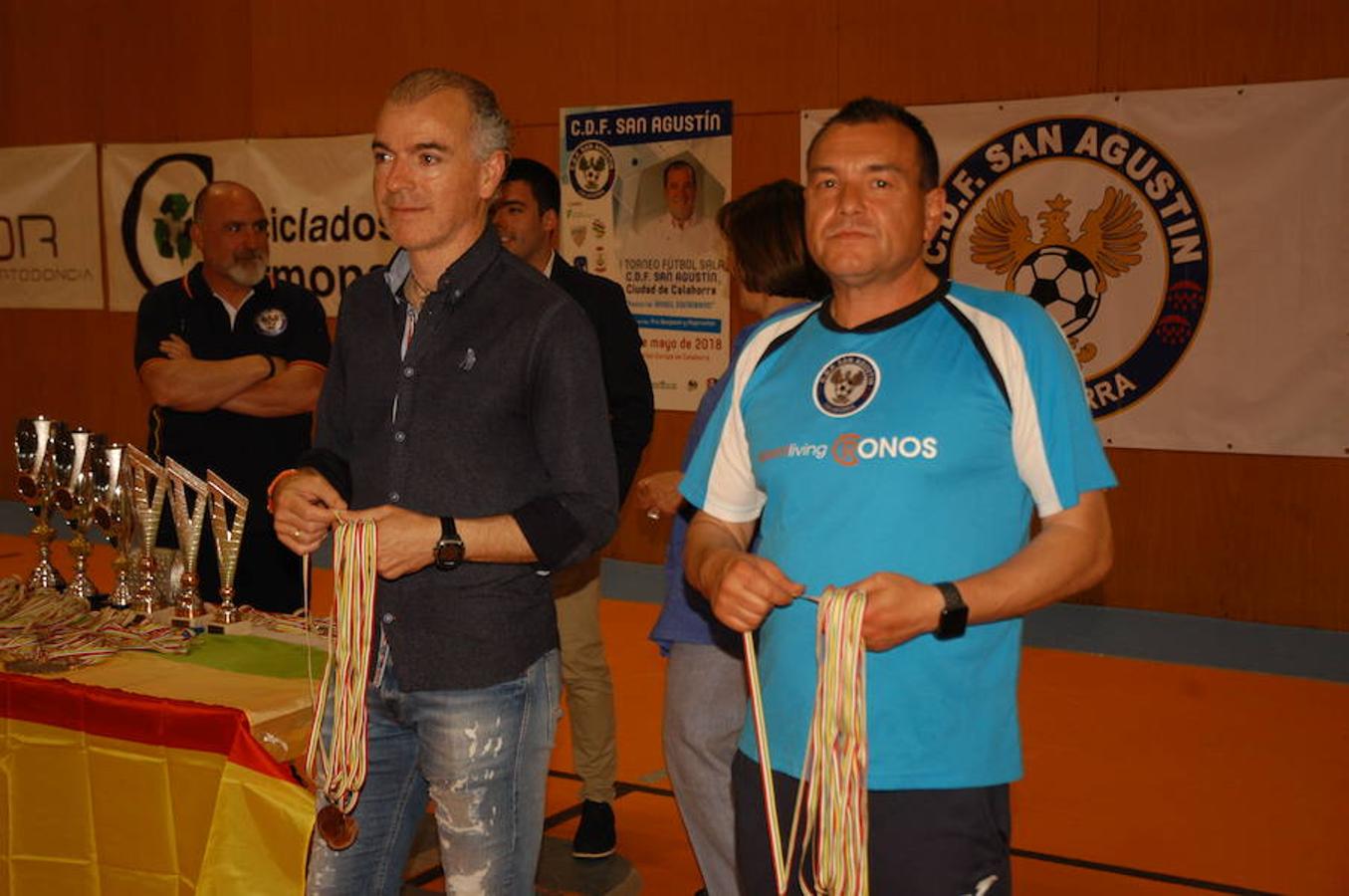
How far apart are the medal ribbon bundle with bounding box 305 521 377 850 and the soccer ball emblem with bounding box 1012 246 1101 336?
5.51m

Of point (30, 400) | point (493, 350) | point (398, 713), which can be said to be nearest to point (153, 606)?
point (398, 713)

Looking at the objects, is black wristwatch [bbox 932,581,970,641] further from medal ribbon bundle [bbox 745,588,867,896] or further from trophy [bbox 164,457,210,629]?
trophy [bbox 164,457,210,629]

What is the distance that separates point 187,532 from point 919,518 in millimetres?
2074

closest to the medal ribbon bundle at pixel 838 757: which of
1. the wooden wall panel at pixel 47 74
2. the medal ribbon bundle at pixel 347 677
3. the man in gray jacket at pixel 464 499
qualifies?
the man in gray jacket at pixel 464 499

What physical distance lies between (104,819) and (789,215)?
1.89 m

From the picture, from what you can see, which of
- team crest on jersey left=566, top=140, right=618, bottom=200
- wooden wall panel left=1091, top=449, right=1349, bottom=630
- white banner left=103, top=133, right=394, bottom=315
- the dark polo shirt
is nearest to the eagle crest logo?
wooden wall panel left=1091, top=449, right=1349, bottom=630

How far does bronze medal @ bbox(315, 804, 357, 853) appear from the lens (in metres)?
2.43

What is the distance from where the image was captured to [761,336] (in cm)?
232

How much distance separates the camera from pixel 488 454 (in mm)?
2375

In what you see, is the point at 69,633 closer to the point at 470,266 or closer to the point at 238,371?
the point at 238,371

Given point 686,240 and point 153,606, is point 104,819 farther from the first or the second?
point 686,240

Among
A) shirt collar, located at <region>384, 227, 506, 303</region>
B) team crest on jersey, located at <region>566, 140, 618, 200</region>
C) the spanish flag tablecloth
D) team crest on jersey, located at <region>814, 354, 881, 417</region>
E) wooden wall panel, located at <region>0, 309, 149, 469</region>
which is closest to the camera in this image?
team crest on jersey, located at <region>814, 354, 881, 417</region>

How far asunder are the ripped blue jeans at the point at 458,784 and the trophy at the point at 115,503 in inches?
50.1

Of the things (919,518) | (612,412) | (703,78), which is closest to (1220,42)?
(703,78)
